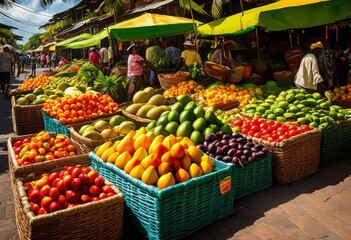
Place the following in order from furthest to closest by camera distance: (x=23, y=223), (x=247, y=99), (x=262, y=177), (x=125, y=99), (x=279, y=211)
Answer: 1. (x=125, y=99)
2. (x=247, y=99)
3. (x=262, y=177)
4. (x=279, y=211)
5. (x=23, y=223)

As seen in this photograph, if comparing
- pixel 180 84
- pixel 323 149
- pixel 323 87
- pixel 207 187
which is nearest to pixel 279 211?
pixel 207 187

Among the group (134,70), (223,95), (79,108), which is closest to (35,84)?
(134,70)

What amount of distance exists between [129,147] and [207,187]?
1.00 meters

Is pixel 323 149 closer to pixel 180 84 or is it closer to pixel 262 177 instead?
pixel 262 177

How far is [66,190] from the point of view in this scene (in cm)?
296

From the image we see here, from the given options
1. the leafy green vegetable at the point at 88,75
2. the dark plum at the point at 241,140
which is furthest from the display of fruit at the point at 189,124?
the leafy green vegetable at the point at 88,75

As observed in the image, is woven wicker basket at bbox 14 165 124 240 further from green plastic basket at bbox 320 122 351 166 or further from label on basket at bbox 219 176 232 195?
green plastic basket at bbox 320 122 351 166

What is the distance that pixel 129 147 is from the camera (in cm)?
355

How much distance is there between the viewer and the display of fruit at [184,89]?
775 cm

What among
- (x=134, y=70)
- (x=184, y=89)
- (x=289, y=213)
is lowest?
(x=289, y=213)

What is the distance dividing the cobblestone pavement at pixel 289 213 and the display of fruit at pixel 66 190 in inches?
27.5

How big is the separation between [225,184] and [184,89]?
4.71 metres

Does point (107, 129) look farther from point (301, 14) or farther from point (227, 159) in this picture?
point (301, 14)

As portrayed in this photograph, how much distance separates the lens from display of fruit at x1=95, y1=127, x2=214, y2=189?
3029 millimetres
